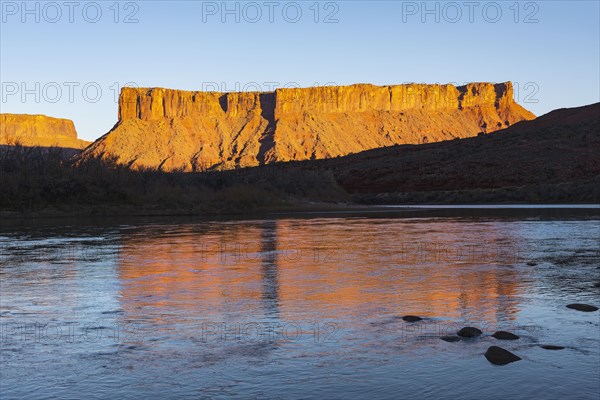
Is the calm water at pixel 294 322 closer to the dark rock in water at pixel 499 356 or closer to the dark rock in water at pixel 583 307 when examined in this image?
the dark rock in water at pixel 499 356

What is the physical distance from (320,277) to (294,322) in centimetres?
494

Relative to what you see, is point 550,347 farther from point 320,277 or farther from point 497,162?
point 497,162

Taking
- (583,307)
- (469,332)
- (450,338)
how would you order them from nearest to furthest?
(450,338), (469,332), (583,307)

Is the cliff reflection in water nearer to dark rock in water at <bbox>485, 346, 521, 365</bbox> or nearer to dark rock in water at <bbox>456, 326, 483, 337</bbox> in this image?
dark rock in water at <bbox>456, 326, 483, 337</bbox>

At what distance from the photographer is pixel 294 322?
414 inches

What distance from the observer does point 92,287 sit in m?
14.1

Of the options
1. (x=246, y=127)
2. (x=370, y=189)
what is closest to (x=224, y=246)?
(x=370, y=189)

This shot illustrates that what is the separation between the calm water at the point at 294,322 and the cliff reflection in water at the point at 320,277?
52mm

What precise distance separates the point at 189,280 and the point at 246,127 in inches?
6613

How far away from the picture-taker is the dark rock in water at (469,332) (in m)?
9.57

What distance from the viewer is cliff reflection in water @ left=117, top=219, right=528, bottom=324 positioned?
11.5m

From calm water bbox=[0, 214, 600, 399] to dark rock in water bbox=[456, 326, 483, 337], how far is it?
13 cm

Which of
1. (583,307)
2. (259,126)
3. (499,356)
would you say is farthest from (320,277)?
(259,126)

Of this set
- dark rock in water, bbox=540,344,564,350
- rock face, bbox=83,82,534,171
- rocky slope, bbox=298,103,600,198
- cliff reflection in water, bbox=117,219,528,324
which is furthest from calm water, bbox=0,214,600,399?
rock face, bbox=83,82,534,171
